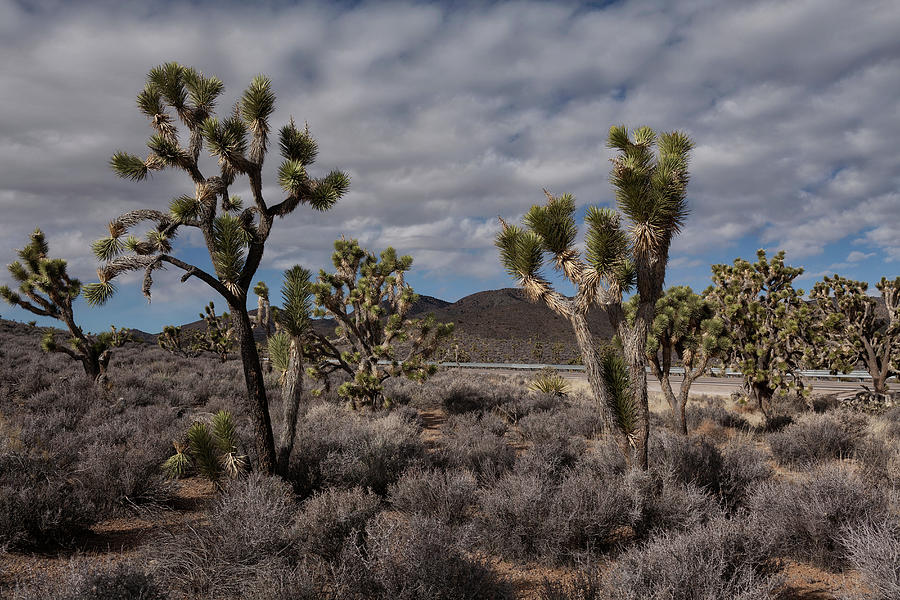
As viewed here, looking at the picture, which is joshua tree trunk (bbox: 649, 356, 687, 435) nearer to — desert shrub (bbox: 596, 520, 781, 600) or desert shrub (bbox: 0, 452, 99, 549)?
desert shrub (bbox: 596, 520, 781, 600)

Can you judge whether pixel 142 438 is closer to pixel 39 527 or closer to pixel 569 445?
pixel 39 527

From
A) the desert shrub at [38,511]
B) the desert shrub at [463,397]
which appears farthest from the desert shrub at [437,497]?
the desert shrub at [463,397]

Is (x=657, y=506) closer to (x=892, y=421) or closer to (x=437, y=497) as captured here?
(x=437, y=497)

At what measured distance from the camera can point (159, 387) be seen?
49.3 ft

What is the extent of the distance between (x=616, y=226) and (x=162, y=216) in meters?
6.52

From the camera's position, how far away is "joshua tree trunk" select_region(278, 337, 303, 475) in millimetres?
7178

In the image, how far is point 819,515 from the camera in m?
5.21

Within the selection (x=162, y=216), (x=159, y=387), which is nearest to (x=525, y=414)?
(x=162, y=216)

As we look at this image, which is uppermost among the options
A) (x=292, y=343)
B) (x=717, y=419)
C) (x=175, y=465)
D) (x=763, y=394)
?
(x=292, y=343)

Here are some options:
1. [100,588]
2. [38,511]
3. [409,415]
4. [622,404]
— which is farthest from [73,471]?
[622,404]

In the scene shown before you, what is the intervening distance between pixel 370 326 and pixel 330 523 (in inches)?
364

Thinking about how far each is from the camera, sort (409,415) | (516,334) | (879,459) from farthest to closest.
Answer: (516,334) → (409,415) → (879,459)

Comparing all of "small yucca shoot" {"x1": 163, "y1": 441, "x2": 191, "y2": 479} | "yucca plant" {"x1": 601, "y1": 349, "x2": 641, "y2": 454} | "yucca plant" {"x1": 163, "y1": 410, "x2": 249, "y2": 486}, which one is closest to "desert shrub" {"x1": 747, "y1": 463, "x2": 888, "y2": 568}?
"yucca plant" {"x1": 601, "y1": 349, "x2": 641, "y2": 454}

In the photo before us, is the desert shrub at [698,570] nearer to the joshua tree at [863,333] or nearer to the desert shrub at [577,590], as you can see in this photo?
the desert shrub at [577,590]
